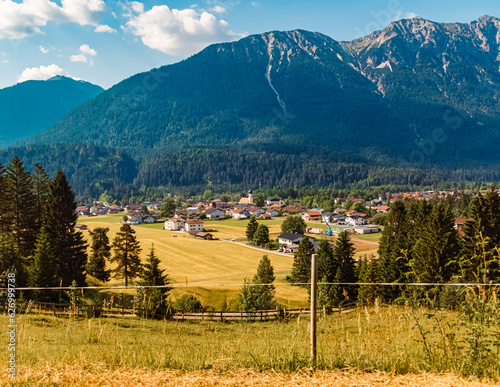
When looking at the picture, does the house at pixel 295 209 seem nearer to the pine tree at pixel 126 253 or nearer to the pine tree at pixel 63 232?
the pine tree at pixel 126 253

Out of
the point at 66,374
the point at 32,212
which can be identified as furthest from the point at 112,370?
the point at 32,212

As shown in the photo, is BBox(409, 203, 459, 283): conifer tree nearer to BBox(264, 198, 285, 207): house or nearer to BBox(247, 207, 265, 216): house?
BBox(247, 207, 265, 216): house

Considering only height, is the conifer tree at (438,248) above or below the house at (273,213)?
above

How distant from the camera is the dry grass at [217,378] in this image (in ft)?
13.2

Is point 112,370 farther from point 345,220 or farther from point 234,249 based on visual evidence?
point 345,220

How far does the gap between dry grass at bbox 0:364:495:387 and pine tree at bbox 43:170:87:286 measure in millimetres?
26648

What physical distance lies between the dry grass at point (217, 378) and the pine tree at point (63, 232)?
87.4ft

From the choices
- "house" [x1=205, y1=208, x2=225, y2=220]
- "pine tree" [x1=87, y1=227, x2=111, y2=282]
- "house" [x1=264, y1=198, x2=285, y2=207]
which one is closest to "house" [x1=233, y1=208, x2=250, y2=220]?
"house" [x1=205, y1=208, x2=225, y2=220]

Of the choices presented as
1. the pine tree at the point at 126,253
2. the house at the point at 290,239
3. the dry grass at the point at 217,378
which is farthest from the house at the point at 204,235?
the dry grass at the point at 217,378

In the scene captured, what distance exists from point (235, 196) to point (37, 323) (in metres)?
178

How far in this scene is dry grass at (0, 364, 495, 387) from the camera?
4031mm

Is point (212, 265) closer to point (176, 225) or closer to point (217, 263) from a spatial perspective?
point (217, 263)

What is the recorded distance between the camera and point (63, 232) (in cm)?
2891

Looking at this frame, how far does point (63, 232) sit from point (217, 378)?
2878 cm
